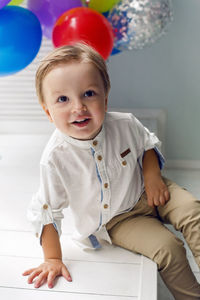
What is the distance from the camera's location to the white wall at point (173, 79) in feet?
6.71

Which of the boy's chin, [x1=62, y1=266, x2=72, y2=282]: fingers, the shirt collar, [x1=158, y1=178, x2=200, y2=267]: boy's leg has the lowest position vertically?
[x1=62, y1=266, x2=72, y2=282]: fingers

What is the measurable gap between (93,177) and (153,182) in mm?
193

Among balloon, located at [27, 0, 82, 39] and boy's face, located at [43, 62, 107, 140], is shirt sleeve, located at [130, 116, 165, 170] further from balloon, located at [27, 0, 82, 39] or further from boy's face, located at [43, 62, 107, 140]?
balloon, located at [27, 0, 82, 39]

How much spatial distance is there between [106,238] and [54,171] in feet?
0.91

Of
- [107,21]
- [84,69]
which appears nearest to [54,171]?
[84,69]

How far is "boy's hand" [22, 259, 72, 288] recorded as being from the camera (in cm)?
110

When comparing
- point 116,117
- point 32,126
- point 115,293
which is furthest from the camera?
point 32,126

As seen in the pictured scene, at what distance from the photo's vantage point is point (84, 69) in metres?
1.07

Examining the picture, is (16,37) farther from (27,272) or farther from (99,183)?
(27,272)

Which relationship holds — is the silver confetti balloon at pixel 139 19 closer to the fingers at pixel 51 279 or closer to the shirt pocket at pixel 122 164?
the shirt pocket at pixel 122 164

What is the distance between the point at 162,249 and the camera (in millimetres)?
1147

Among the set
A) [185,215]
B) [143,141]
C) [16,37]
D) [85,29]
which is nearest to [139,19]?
[85,29]

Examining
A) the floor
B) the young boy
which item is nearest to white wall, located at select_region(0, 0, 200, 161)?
the floor

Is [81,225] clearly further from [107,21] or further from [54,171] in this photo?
[107,21]
